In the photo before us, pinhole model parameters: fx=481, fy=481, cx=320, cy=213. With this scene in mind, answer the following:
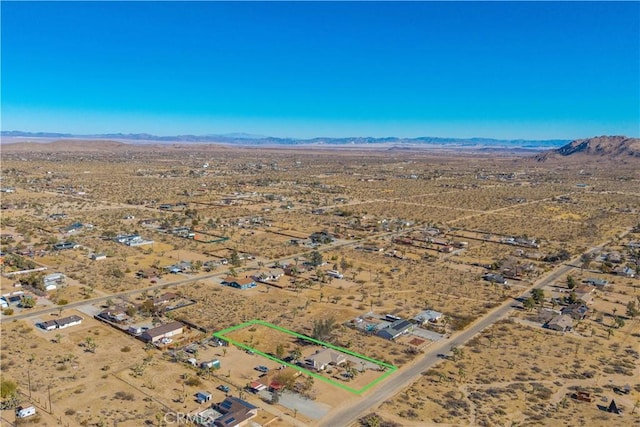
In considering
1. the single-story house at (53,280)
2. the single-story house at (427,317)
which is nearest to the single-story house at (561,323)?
the single-story house at (427,317)

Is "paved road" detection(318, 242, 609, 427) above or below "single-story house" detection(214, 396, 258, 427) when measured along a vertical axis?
below

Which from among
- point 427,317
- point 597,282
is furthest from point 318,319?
point 597,282

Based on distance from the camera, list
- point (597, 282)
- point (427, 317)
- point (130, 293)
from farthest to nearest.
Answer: point (597, 282) < point (130, 293) < point (427, 317)

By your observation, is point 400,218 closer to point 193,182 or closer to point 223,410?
point 223,410

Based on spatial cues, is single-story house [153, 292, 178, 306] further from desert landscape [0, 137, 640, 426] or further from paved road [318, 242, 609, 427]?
paved road [318, 242, 609, 427]

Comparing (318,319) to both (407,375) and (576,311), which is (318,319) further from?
(576,311)

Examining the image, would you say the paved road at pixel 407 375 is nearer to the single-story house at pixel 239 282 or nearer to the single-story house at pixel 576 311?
the single-story house at pixel 576 311

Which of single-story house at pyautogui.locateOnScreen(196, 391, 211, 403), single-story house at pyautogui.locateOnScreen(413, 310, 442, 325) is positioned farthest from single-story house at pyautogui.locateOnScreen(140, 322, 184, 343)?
single-story house at pyautogui.locateOnScreen(413, 310, 442, 325)
